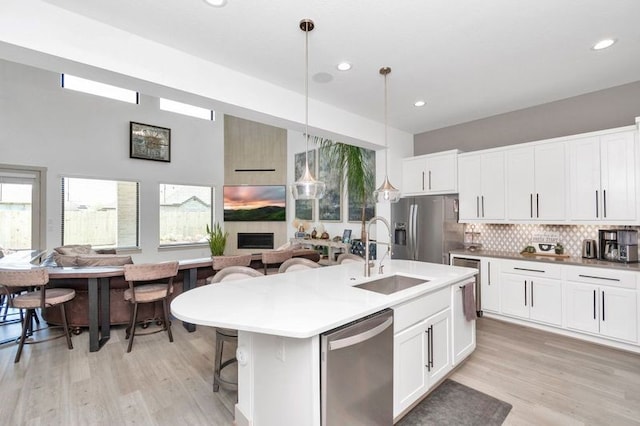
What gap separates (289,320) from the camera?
5.08 ft

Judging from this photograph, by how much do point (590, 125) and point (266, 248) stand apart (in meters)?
6.92

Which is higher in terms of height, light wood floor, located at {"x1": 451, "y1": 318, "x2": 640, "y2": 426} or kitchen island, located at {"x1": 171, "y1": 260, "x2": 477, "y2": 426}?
kitchen island, located at {"x1": 171, "y1": 260, "x2": 477, "y2": 426}

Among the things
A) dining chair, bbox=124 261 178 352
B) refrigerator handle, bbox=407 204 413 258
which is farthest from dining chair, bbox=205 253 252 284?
refrigerator handle, bbox=407 204 413 258

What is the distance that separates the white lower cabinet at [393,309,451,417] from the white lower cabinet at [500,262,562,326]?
1.92 m

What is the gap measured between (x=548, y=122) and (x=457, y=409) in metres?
3.83

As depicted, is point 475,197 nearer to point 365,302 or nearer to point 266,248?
point 365,302

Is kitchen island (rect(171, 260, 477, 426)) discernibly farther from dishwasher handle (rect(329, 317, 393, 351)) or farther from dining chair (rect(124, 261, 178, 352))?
dining chair (rect(124, 261, 178, 352))

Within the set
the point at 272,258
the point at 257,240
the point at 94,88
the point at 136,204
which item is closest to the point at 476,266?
the point at 272,258

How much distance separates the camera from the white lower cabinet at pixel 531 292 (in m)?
3.58

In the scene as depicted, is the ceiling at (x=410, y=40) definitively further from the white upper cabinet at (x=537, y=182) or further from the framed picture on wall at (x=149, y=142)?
the framed picture on wall at (x=149, y=142)

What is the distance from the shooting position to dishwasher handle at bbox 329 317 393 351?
1592mm

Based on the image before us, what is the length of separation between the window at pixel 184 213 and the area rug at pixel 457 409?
269 inches

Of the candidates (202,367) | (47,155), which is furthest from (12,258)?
(202,367)

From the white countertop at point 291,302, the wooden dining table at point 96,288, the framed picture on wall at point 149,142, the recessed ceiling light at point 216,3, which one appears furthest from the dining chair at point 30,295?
the framed picture on wall at point 149,142
